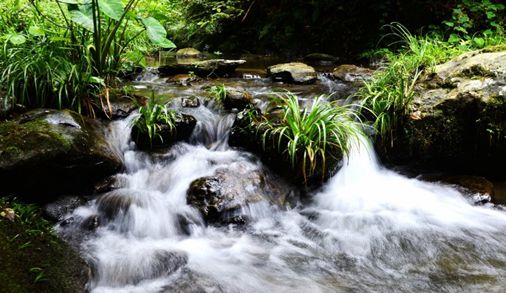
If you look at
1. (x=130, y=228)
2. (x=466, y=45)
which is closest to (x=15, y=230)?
(x=130, y=228)

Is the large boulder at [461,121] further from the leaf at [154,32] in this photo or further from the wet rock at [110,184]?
the wet rock at [110,184]

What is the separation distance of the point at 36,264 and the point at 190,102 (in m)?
3.57

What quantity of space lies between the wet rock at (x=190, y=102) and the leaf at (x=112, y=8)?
1.75 meters

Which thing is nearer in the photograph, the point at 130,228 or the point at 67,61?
the point at 130,228

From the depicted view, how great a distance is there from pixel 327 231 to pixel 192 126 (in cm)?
217

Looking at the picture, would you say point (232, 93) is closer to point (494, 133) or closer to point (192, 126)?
point (192, 126)

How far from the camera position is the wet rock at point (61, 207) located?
3.48 metres

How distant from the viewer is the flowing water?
2881 mm

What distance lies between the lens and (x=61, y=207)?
3578mm

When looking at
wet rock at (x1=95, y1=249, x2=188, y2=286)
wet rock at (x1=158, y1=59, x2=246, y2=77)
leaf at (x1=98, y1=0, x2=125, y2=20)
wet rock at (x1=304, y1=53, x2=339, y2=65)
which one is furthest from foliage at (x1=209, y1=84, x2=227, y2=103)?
wet rock at (x1=304, y1=53, x2=339, y2=65)

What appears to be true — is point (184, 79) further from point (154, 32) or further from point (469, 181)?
point (469, 181)

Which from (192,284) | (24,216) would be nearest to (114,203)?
(24,216)

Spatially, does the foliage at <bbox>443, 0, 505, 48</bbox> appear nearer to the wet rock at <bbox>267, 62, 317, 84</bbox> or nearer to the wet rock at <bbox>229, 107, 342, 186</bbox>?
the wet rock at <bbox>267, 62, 317, 84</bbox>

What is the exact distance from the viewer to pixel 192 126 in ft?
15.8
